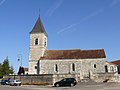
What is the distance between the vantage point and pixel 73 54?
5638 centimetres

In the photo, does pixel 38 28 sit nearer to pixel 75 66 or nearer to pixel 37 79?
pixel 75 66

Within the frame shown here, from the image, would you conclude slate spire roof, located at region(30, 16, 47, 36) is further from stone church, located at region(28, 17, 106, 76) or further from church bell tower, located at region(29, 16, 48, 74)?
stone church, located at region(28, 17, 106, 76)

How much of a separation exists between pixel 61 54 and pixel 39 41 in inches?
283

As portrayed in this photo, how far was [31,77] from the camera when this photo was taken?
151 ft

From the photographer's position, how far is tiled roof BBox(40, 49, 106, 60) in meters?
54.7

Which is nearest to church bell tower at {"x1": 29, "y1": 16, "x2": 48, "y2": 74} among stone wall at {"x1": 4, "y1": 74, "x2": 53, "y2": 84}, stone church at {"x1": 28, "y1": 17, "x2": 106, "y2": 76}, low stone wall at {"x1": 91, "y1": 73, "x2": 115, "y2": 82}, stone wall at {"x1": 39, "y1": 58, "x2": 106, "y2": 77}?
stone church at {"x1": 28, "y1": 17, "x2": 106, "y2": 76}

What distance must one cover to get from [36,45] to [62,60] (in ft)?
28.6

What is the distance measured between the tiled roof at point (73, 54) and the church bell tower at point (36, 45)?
1.95 m

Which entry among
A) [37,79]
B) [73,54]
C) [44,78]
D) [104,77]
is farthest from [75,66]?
[37,79]

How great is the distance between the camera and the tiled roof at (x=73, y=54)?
5466cm

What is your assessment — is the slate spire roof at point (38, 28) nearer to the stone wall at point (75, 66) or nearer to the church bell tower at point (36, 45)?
the church bell tower at point (36, 45)

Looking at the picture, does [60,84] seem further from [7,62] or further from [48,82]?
[7,62]

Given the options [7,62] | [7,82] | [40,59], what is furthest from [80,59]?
[7,62]

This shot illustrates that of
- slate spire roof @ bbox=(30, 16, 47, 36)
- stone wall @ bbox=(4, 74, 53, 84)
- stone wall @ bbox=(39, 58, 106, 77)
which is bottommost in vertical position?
stone wall @ bbox=(4, 74, 53, 84)
